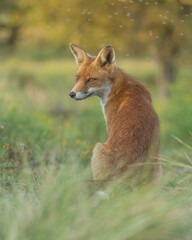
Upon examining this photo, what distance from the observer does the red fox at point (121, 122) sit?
5.20m

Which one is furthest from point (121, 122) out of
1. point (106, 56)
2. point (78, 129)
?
point (78, 129)

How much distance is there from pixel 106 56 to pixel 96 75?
299 millimetres

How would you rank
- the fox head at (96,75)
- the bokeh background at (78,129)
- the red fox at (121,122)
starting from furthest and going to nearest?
1. the fox head at (96,75)
2. the red fox at (121,122)
3. the bokeh background at (78,129)

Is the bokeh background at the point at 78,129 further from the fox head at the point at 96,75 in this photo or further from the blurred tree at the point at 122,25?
the fox head at the point at 96,75

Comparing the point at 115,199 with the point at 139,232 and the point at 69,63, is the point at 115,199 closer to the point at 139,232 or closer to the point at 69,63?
the point at 139,232

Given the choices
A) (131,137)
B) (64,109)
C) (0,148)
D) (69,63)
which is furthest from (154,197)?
(69,63)

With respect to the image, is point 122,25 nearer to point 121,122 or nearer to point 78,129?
point 78,129

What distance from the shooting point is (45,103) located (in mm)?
19641

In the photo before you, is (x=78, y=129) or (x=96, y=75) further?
(x=78, y=129)

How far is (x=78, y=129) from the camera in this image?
11453 mm

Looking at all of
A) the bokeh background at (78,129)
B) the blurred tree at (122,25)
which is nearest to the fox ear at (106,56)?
the bokeh background at (78,129)

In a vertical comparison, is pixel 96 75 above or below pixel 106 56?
below

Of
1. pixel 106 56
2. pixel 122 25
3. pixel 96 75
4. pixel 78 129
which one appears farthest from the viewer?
pixel 122 25

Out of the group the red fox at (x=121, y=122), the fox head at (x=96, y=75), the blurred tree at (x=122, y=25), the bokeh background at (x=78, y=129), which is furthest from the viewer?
the blurred tree at (x=122, y=25)
